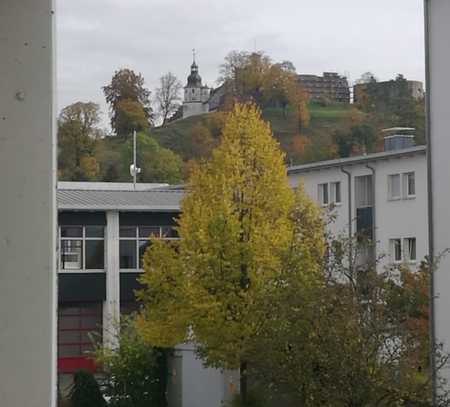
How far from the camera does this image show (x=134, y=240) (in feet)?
82.3

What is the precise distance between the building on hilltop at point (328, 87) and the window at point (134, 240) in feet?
79.3

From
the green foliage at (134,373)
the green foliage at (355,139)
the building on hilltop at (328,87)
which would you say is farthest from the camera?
the building on hilltop at (328,87)

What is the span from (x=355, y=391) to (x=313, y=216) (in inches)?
312

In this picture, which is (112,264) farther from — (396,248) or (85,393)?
(85,393)

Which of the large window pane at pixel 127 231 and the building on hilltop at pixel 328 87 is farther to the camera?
the building on hilltop at pixel 328 87

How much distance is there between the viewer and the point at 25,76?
3.02m

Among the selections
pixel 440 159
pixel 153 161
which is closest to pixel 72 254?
pixel 153 161

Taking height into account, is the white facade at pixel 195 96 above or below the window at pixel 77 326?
above

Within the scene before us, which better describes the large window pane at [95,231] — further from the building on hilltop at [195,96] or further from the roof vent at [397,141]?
the building on hilltop at [195,96]

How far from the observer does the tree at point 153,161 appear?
40.5 meters

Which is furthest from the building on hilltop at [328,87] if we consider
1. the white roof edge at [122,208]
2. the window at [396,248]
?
the window at [396,248]

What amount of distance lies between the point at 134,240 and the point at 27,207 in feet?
72.7

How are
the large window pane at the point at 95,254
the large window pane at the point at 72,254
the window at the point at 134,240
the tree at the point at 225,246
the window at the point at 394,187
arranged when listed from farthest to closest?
the window at the point at 134,240 → the large window pane at the point at 95,254 → the large window pane at the point at 72,254 → the window at the point at 394,187 → the tree at the point at 225,246

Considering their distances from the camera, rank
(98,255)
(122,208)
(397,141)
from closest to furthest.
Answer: (122,208) → (98,255) → (397,141)
